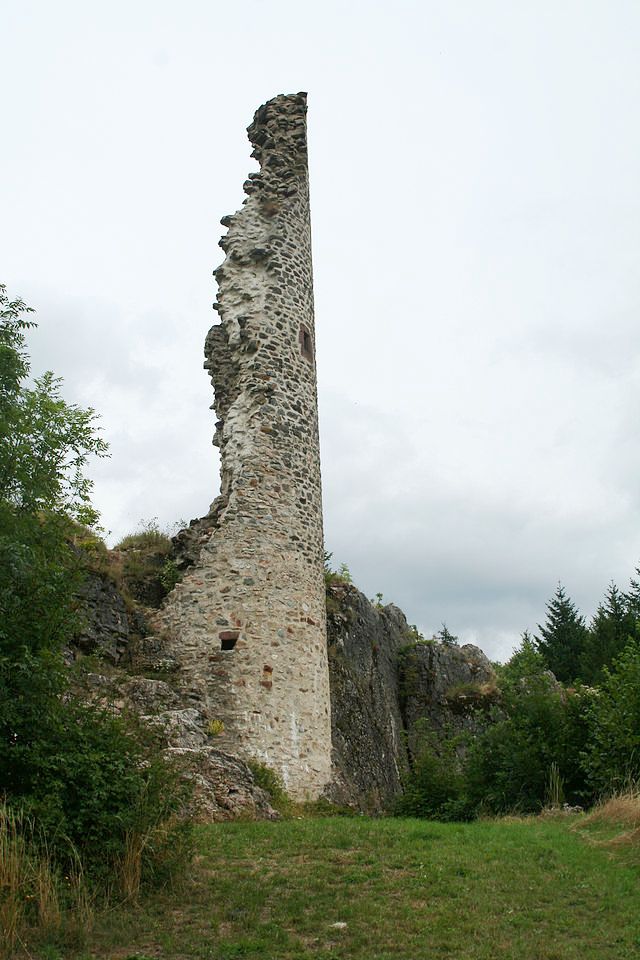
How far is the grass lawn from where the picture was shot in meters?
6.89

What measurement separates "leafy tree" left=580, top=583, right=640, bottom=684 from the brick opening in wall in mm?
20927

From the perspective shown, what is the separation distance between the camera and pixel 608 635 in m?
37.9

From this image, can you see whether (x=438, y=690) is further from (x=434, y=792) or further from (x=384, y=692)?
(x=434, y=792)

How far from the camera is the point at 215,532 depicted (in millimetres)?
16734

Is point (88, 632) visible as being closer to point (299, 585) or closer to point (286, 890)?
point (299, 585)

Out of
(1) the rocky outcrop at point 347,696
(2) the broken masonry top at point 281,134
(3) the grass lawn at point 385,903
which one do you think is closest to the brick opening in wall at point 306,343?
(2) the broken masonry top at point 281,134

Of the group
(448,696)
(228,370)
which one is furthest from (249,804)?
(448,696)

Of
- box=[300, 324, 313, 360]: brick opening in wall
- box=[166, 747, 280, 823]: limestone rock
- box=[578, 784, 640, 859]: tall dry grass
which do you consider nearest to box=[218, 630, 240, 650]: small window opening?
box=[166, 747, 280, 823]: limestone rock

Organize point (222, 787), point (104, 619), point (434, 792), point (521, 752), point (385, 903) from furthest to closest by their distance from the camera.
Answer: point (104, 619), point (434, 792), point (521, 752), point (222, 787), point (385, 903)

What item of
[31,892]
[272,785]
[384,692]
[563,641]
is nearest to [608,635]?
[563,641]

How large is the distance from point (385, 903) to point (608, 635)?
32004mm

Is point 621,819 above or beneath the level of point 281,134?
beneath

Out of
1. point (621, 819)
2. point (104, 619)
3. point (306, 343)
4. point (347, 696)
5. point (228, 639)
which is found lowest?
point (621, 819)

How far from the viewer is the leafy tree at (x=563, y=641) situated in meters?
39.5
